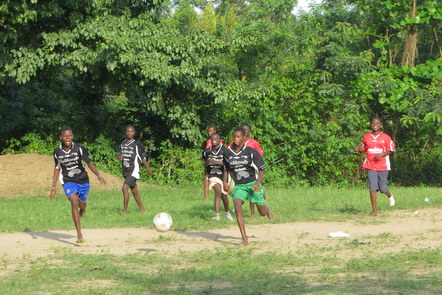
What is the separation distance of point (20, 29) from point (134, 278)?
12473 mm

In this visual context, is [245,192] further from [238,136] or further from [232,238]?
[232,238]

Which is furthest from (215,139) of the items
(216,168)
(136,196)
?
(136,196)

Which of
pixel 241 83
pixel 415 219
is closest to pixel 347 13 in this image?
pixel 241 83

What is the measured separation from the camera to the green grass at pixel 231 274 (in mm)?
7258

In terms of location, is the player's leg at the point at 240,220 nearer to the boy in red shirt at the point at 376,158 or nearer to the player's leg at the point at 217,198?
the player's leg at the point at 217,198

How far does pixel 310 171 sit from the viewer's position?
2256 centimetres

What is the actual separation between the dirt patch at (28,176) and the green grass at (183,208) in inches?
36.1

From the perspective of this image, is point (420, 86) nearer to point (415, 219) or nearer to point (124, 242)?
point (415, 219)

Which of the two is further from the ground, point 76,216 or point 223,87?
point 223,87

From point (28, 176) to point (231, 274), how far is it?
13.4 meters

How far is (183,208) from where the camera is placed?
15.1m

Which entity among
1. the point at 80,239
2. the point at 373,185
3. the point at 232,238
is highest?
the point at 373,185

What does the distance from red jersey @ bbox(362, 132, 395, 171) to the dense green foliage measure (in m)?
6.88

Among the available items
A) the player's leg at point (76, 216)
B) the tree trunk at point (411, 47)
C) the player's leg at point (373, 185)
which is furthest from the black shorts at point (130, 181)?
the tree trunk at point (411, 47)
